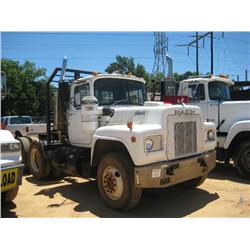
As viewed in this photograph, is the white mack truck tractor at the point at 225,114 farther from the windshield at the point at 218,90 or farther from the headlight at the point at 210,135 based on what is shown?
the headlight at the point at 210,135

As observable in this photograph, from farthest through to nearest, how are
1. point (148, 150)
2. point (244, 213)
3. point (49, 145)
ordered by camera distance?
point (49, 145), point (244, 213), point (148, 150)

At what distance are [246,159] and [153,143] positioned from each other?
11.7ft

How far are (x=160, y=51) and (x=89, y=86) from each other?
13.8 meters

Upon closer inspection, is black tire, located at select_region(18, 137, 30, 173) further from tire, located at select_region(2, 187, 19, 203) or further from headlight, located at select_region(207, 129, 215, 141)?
headlight, located at select_region(207, 129, 215, 141)

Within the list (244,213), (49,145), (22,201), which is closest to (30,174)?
(49,145)

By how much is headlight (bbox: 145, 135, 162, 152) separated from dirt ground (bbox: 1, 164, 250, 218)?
3.67ft

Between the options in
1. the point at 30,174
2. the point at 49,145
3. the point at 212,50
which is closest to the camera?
the point at 49,145

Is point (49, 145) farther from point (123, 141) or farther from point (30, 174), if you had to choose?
point (123, 141)

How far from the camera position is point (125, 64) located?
49.9 meters

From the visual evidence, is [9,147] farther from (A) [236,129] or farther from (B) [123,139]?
(A) [236,129]

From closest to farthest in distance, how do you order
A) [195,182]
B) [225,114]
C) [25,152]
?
1. [195,182]
2. [225,114]
3. [25,152]

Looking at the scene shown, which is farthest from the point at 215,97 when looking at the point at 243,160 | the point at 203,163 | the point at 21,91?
the point at 21,91

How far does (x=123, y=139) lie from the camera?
461 centimetres

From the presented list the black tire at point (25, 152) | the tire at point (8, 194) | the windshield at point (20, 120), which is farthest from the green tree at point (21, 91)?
the tire at point (8, 194)
